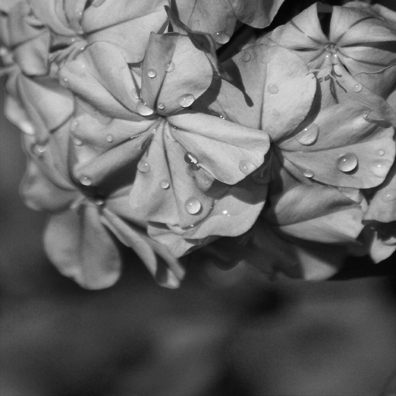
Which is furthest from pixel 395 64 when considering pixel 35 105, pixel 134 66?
pixel 35 105

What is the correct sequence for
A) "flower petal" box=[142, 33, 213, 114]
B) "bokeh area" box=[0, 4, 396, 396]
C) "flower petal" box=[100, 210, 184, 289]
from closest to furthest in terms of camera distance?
1. "flower petal" box=[142, 33, 213, 114]
2. "flower petal" box=[100, 210, 184, 289]
3. "bokeh area" box=[0, 4, 396, 396]

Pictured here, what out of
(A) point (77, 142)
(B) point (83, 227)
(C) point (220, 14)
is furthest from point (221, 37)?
(B) point (83, 227)

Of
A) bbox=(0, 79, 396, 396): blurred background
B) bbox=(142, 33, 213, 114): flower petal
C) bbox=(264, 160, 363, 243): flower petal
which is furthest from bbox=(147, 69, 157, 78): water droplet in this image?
bbox=(0, 79, 396, 396): blurred background

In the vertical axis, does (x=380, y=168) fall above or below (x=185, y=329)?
above

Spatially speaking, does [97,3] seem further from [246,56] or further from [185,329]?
[185,329]

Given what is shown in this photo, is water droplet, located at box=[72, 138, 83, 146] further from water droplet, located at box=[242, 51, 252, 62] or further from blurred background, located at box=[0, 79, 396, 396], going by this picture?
blurred background, located at box=[0, 79, 396, 396]

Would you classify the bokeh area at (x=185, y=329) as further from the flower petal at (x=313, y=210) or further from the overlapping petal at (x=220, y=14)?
the overlapping petal at (x=220, y=14)

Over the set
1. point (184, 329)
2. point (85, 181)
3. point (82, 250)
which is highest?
point (85, 181)

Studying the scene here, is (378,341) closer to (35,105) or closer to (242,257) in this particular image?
(242,257)
